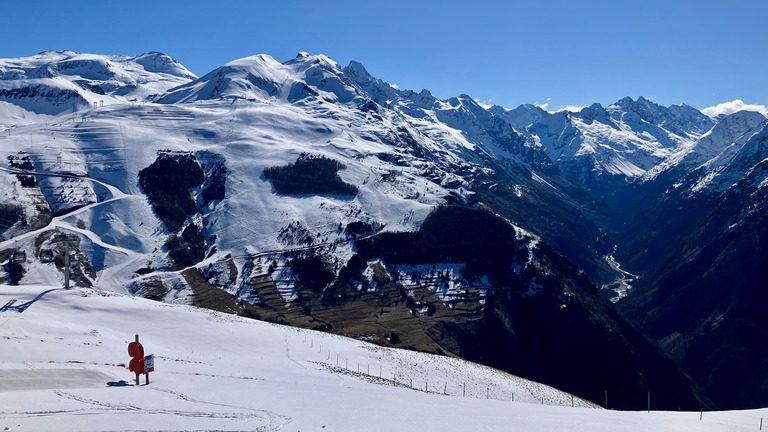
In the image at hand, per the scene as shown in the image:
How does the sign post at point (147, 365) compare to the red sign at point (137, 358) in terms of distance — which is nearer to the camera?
the red sign at point (137, 358)

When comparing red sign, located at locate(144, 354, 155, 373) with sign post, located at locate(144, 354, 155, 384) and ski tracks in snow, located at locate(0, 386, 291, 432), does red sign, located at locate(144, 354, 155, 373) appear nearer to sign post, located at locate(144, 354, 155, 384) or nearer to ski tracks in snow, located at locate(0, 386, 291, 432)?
sign post, located at locate(144, 354, 155, 384)

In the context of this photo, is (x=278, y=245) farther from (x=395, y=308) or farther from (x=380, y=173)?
(x=380, y=173)

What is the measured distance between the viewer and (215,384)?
37.8 meters

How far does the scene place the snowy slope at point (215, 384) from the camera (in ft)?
94.0

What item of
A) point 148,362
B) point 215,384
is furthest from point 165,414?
point 215,384

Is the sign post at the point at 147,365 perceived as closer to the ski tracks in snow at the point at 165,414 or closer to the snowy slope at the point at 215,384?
the snowy slope at the point at 215,384

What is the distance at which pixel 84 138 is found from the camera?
19088 centimetres

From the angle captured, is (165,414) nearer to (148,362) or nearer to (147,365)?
(147,365)

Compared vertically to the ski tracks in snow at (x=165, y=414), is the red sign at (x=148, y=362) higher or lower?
higher

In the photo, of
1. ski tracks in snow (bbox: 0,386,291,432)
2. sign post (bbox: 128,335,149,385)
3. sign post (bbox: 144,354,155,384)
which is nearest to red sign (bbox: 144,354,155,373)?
sign post (bbox: 144,354,155,384)

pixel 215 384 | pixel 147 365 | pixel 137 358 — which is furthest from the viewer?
pixel 215 384

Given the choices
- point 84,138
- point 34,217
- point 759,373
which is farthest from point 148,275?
point 759,373

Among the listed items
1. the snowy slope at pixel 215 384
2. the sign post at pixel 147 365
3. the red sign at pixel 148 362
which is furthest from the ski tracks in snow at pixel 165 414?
the red sign at pixel 148 362

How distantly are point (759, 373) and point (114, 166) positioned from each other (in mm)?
203753
